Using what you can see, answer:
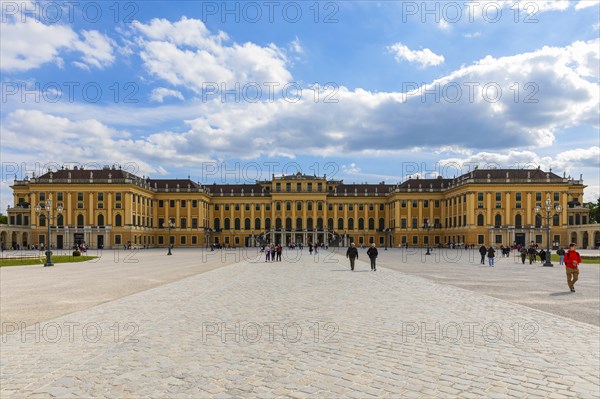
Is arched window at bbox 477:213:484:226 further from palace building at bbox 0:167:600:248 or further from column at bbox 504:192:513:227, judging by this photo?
column at bbox 504:192:513:227

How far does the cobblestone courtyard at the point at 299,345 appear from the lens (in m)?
6.00

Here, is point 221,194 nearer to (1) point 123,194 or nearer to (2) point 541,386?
(1) point 123,194

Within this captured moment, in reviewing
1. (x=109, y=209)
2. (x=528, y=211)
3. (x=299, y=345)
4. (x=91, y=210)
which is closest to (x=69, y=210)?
(x=91, y=210)

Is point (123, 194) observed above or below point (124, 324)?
above

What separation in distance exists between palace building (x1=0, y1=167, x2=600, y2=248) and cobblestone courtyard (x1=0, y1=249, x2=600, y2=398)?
53640mm

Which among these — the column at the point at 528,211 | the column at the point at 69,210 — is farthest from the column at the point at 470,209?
the column at the point at 69,210

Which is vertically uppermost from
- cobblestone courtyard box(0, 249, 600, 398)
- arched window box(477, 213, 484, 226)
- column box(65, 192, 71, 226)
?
column box(65, 192, 71, 226)

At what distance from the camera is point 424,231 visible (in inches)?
3716

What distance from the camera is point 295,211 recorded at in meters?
100

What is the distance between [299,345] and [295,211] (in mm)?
92348

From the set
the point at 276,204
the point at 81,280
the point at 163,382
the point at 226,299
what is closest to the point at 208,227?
the point at 276,204

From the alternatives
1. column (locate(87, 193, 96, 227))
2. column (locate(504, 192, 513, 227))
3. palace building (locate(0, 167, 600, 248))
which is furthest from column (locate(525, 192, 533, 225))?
column (locate(87, 193, 96, 227))

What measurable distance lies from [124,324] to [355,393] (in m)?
5.91

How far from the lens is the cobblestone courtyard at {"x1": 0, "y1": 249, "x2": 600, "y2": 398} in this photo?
600 cm
